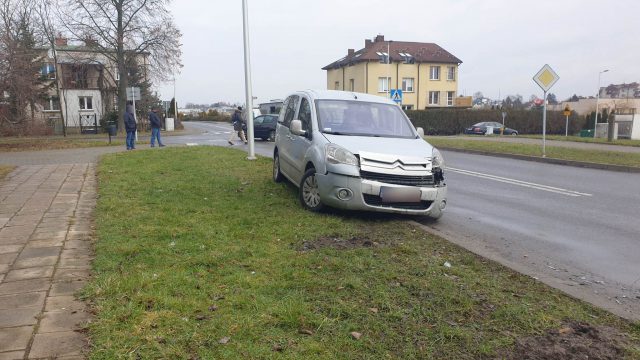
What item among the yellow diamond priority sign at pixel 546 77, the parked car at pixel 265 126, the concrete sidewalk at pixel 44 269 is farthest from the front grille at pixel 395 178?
the parked car at pixel 265 126

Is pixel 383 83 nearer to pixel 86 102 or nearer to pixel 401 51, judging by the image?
pixel 401 51

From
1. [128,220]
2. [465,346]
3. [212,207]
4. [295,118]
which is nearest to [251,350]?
[465,346]

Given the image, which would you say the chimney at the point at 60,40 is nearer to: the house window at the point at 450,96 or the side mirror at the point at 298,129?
the side mirror at the point at 298,129

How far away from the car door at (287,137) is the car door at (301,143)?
0.12m

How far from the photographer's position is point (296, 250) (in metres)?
5.16

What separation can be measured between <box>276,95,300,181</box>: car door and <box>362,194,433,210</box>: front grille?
6.64ft

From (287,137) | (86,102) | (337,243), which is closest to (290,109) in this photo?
(287,137)

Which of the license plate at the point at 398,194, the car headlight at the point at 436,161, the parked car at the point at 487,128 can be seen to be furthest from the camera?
the parked car at the point at 487,128

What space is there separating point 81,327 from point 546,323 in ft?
10.5

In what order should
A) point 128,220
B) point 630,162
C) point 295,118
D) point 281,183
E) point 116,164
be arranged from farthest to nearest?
point 630,162 < point 116,164 < point 281,183 < point 295,118 < point 128,220

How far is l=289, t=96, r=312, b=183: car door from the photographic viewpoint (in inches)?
306

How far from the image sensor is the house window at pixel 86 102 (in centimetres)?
5456

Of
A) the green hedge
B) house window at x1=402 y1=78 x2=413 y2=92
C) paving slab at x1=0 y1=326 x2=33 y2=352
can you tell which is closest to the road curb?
paving slab at x1=0 y1=326 x2=33 y2=352

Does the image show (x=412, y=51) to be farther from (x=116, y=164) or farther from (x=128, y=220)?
(x=128, y=220)
